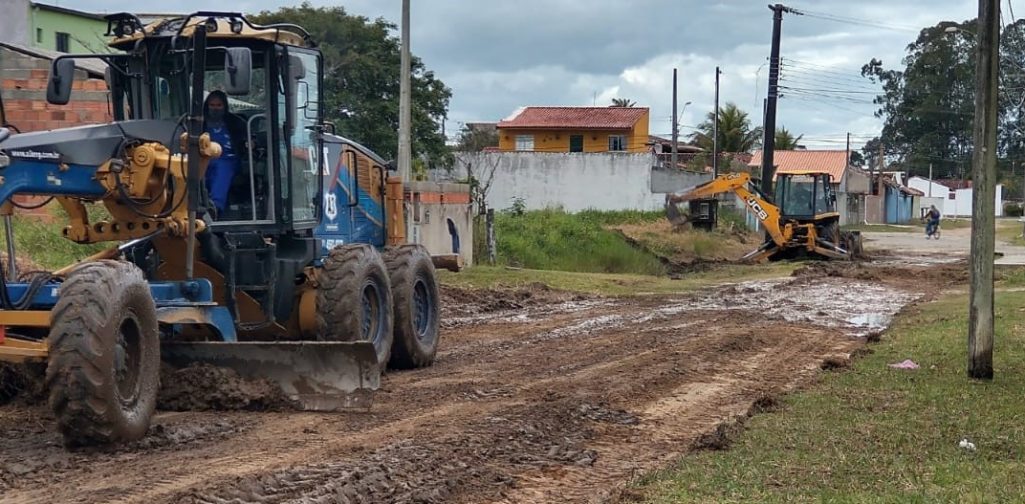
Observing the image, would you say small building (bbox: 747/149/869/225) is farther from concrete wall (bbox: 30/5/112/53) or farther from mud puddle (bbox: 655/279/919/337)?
mud puddle (bbox: 655/279/919/337)

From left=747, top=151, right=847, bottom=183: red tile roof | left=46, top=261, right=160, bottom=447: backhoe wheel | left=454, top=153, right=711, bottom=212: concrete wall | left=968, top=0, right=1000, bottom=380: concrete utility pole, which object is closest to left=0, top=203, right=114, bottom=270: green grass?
left=46, top=261, right=160, bottom=447: backhoe wheel

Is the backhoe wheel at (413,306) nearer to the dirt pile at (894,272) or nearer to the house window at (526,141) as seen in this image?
the dirt pile at (894,272)

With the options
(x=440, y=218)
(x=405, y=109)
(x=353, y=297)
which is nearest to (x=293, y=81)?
(x=353, y=297)

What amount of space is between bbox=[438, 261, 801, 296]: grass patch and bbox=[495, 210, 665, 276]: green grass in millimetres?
2520

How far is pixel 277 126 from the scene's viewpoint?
10.7 metres

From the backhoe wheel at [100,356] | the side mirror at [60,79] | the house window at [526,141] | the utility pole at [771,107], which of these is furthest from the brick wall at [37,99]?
the house window at [526,141]

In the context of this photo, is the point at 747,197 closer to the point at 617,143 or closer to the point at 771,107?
the point at 771,107

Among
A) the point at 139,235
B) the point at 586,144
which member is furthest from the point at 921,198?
the point at 139,235

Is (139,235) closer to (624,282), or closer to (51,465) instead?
(51,465)

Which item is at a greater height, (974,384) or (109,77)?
(109,77)

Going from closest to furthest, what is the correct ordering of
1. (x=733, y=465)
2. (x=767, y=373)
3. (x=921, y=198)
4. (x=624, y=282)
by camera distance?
(x=733, y=465) → (x=767, y=373) → (x=624, y=282) → (x=921, y=198)

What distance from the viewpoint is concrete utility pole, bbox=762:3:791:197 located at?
4262 centimetres

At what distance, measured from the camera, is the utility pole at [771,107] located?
4262cm

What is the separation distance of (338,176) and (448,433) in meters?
4.69
